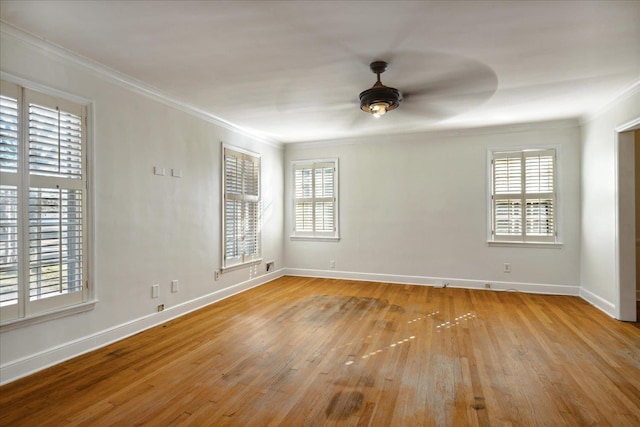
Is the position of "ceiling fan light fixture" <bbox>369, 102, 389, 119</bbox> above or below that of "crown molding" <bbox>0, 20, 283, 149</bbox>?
below

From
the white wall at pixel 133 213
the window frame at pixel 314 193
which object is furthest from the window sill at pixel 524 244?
the white wall at pixel 133 213

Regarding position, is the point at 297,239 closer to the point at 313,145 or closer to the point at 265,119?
the point at 313,145

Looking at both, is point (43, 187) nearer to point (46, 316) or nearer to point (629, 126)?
point (46, 316)

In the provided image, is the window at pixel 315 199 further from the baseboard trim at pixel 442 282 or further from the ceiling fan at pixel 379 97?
the ceiling fan at pixel 379 97

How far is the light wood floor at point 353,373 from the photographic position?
2.10m

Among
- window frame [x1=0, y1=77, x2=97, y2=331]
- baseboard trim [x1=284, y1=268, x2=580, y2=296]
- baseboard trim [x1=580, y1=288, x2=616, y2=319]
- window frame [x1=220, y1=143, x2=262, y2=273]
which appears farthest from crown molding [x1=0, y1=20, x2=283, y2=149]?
baseboard trim [x1=580, y1=288, x2=616, y2=319]

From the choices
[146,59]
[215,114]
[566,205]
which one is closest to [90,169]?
[146,59]

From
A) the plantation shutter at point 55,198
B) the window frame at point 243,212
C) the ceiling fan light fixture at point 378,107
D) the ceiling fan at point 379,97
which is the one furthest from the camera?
the window frame at point 243,212

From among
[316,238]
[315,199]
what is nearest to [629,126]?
[315,199]

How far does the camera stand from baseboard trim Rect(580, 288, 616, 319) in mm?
4004

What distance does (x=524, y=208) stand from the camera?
5.22 metres

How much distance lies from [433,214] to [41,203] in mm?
5250

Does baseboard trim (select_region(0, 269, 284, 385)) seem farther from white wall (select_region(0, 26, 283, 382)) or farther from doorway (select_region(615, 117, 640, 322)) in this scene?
doorway (select_region(615, 117, 640, 322))

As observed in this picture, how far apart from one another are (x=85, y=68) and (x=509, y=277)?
20.4ft
